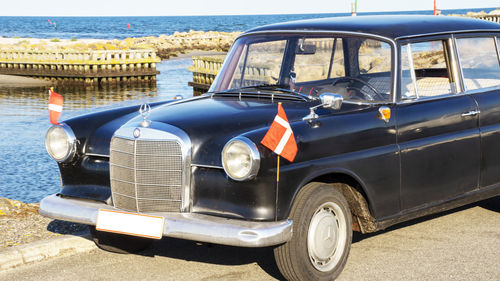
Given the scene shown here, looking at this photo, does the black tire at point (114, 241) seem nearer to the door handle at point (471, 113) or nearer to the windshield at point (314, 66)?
the windshield at point (314, 66)

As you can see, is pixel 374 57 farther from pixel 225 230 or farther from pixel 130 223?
pixel 130 223

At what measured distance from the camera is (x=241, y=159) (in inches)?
191

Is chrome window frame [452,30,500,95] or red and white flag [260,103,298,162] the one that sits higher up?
chrome window frame [452,30,500,95]

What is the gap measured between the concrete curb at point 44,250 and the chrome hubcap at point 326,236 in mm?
2128

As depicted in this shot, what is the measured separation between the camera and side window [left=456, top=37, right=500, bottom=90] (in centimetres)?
670

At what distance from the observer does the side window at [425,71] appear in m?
6.09

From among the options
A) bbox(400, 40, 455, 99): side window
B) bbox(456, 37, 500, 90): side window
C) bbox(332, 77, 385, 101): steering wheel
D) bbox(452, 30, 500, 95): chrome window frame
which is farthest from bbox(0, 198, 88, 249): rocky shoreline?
bbox(456, 37, 500, 90): side window

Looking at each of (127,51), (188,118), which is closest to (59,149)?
(188,118)

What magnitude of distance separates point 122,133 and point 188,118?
49cm

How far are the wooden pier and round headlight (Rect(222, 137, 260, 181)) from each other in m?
34.4

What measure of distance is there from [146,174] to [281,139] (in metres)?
1.04

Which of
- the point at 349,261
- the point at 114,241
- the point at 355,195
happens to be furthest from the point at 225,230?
the point at 114,241

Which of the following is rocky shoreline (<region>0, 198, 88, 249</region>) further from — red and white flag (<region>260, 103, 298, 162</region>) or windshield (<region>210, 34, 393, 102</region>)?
red and white flag (<region>260, 103, 298, 162</region>)

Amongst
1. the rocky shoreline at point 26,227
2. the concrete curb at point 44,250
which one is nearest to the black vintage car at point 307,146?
the concrete curb at point 44,250
